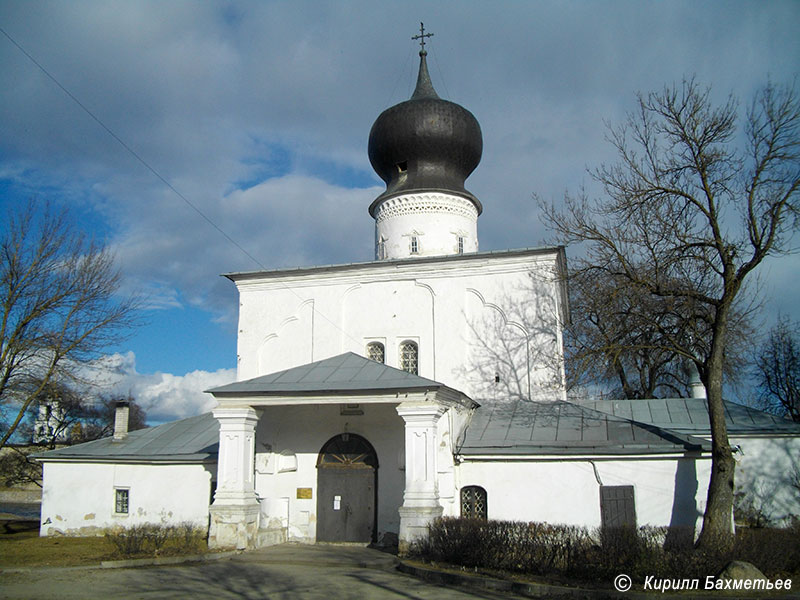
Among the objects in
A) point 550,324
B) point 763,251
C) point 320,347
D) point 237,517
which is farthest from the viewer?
point 320,347

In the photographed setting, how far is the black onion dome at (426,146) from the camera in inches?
818

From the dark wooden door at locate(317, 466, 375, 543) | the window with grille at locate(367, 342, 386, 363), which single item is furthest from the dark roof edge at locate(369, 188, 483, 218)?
the dark wooden door at locate(317, 466, 375, 543)

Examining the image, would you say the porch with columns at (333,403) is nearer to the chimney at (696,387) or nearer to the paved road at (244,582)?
the paved road at (244,582)

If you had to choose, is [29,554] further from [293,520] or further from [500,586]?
[500,586]

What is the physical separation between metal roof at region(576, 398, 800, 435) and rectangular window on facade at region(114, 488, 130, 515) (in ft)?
41.5

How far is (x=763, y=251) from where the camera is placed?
39.2 ft

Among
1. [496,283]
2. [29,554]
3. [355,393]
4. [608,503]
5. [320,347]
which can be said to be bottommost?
[29,554]

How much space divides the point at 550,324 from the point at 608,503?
4880 mm

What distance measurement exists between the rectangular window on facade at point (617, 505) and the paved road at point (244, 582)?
4.63 m

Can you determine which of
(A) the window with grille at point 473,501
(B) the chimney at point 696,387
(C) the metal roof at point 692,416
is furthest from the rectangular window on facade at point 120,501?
(B) the chimney at point 696,387

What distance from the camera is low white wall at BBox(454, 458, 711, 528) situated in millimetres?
13539

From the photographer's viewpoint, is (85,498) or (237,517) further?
(85,498)

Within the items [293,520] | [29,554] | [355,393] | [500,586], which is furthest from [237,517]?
[500,586]

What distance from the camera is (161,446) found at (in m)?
17.6
